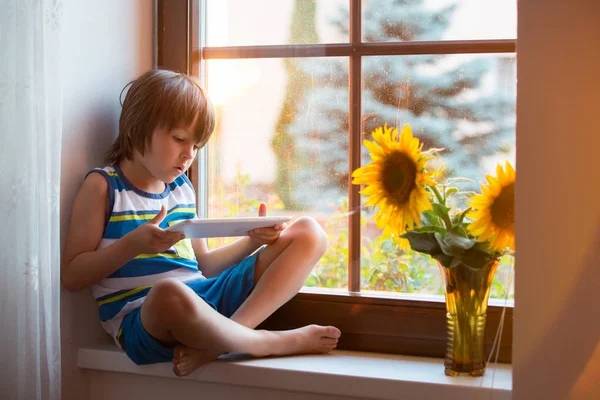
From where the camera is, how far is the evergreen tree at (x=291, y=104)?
147cm

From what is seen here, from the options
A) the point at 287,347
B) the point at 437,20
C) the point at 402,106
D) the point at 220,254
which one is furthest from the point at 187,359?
the point at 437,20

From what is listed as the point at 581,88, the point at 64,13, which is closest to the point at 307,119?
the point at 64,13

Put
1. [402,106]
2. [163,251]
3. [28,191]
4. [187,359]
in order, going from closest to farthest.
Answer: [28,191] < [187,359] < [163,251] < [402,106]

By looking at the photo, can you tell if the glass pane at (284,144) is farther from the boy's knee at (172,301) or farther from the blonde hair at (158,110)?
the boy's knee at (172,301)

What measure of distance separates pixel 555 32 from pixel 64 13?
894 millimetres

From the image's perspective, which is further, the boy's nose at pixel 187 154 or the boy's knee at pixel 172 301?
the boy's nose at pixel 187 154

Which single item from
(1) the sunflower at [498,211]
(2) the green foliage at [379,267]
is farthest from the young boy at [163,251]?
(1) the sunflower at [498,211]

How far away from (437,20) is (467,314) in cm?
63

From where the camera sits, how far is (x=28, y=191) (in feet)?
3.59

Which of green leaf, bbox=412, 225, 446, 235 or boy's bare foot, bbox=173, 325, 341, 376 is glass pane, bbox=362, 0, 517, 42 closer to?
green leaf, bbox=412, 225, 446, 235

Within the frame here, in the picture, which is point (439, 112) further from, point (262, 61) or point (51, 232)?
point (51, 232)

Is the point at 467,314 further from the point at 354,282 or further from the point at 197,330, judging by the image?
the point at 197,330

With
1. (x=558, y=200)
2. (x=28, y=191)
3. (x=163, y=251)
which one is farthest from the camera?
(x=163, y=251)

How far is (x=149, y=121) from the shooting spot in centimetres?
134
